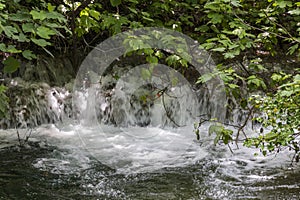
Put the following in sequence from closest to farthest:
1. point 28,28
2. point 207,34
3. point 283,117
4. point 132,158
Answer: point 28,28 → point 283,117 → point 132,158 → point 207,34

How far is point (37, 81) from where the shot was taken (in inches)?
212

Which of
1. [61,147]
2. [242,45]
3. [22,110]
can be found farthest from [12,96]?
Result: [242,45]

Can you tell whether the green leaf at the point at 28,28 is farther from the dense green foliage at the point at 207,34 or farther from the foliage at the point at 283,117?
the foliage at the point at 283,117

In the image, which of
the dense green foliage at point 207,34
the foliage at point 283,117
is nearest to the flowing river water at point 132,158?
the dense green foliage at point 207,34

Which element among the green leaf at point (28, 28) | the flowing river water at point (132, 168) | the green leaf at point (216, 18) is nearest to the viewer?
the green leaf at point (28, 28)

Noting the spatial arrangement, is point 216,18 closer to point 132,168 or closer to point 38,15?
point 132,168

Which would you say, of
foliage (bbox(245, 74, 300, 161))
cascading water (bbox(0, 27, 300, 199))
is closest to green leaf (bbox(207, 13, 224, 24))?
cascading water (bbox(0, 27, 300, 199))

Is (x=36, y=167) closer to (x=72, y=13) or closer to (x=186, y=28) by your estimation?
(x=72, y=13)

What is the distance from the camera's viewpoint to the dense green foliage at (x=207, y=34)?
2695mm

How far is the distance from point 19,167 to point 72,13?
1843mm

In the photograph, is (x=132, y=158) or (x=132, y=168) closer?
(x=132, y=168)

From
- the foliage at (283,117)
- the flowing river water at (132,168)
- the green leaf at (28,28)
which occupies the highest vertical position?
the green leaf at (28,28)

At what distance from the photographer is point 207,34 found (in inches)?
192

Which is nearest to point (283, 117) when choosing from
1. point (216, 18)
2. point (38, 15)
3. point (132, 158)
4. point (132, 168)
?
point (216, 18)
